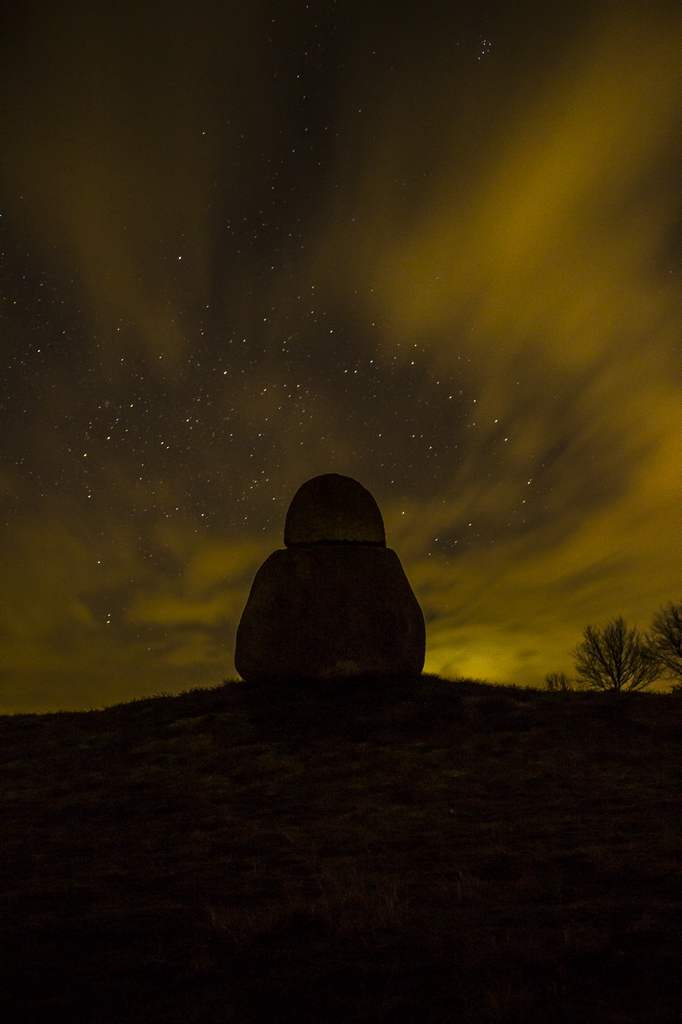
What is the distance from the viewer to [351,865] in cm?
832

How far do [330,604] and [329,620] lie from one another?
0.37m

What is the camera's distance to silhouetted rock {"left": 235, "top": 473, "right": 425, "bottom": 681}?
62.0 ft

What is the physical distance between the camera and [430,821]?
1038 centimetres

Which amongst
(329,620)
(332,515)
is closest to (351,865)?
(329,620)

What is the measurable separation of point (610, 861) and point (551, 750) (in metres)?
6.81

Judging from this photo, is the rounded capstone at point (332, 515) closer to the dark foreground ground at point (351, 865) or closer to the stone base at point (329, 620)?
the stone base at point (329, 620)

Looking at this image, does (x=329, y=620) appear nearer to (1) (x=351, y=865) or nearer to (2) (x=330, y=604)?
(2) (x=330, y=604)

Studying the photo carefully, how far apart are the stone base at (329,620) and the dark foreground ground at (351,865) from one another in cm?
120

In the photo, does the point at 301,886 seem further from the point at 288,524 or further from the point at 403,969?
the point at 288,524

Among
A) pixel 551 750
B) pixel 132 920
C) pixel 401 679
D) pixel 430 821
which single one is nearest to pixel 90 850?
pixel 132 920

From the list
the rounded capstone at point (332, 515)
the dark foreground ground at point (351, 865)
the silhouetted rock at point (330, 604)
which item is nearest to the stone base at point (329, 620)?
the silhouetted rock at point (330, 604)

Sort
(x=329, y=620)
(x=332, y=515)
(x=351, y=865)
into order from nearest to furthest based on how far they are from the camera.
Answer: (x=351, y=865), (x=329, y=620), (x=332, y=515)

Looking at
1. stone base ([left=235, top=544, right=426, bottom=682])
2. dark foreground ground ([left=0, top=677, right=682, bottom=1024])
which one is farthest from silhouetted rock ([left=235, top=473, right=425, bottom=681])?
dark foreground ground ([left=0, top=677, right=682, bottom=1024])

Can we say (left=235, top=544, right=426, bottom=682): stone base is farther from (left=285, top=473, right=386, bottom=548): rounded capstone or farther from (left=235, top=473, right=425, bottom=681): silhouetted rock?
(left=285, top=473, right=386, bottom=548): rounded capstone
